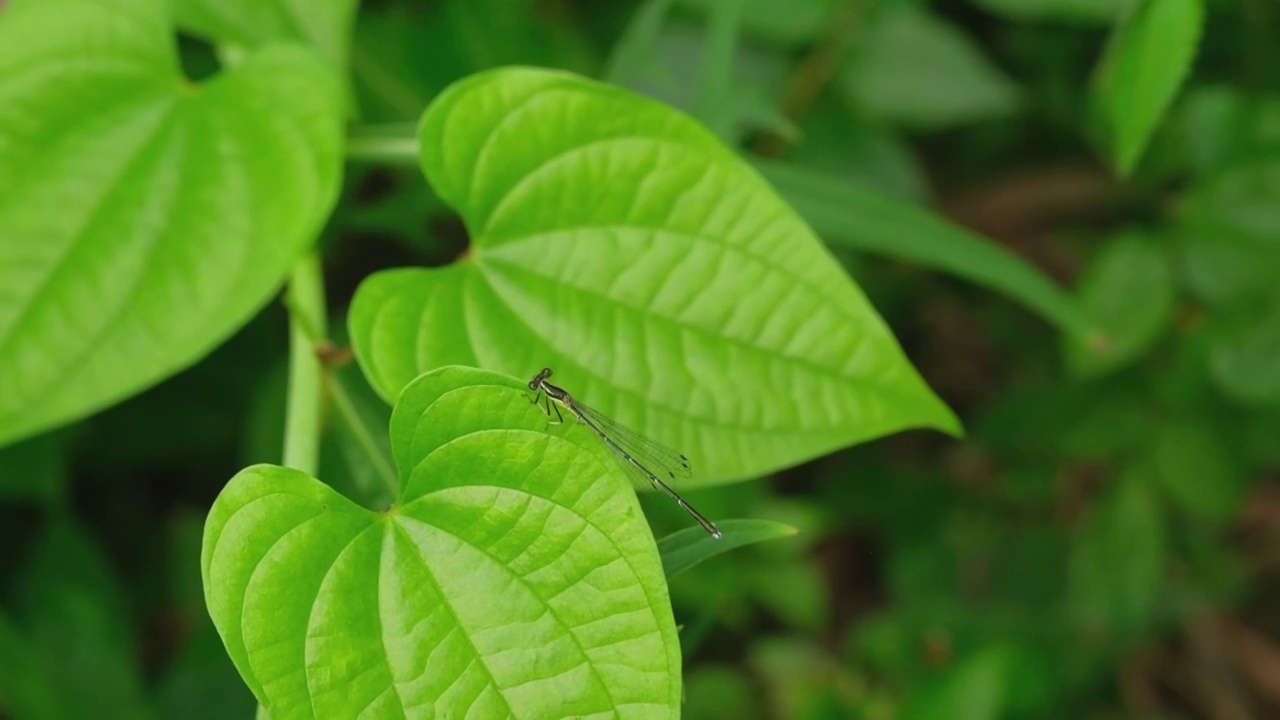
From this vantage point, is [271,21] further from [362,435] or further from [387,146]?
[362,435]

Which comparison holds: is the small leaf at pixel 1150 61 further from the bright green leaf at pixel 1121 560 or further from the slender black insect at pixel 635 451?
the bright green leaf at pixel 1121 560

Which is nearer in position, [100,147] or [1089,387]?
[100,147]

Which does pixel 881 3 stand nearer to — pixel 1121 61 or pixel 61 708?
pixel 1121 61

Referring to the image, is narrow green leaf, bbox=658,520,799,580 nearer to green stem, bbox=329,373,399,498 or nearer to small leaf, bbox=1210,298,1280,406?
green stem, bbox=329,373,399,498

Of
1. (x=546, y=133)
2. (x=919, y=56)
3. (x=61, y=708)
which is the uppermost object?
(x=546, y=133)

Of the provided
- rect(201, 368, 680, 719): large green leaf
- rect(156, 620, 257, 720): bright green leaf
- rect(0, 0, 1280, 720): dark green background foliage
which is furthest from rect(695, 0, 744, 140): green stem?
rect(156, 620, 257, 720): bright green leaf

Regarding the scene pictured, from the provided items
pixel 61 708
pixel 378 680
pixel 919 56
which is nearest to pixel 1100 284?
pixel 919 56

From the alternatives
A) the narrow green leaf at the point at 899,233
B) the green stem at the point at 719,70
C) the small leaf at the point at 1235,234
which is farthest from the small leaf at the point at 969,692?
the green stem at the point at 719,70
